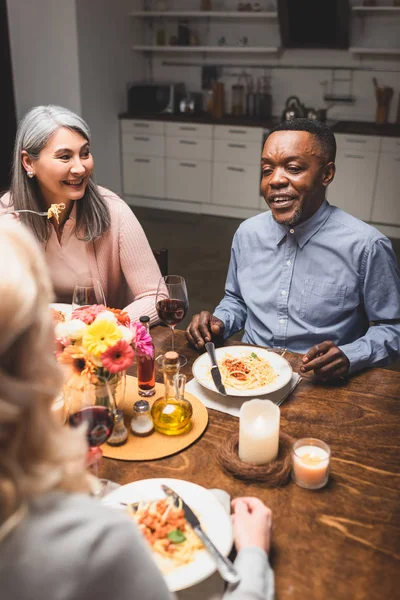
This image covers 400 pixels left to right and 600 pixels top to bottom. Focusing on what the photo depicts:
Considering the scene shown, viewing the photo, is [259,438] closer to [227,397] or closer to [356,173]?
[227,397]

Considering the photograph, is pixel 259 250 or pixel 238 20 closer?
pixel 259 250

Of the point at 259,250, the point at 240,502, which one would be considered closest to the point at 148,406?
the point at 240,502

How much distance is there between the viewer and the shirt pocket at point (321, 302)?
185cm

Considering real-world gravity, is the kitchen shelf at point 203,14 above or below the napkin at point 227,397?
above

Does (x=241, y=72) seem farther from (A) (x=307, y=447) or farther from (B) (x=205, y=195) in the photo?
(A) (x=307, y=447)

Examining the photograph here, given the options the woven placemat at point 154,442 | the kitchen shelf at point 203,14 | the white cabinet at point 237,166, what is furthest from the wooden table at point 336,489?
the kitchen shelf at point 203,14

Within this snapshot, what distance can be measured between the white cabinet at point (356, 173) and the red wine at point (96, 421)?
467 cm

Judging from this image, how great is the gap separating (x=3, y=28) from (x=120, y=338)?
525 cm

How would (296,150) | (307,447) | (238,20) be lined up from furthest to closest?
(238,20)
(296,150)
(307,447)

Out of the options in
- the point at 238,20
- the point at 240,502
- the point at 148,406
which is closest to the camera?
the point at 240,502

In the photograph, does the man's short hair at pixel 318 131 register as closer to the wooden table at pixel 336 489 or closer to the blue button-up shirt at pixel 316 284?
the blue button-up shirt at pixel 316 284

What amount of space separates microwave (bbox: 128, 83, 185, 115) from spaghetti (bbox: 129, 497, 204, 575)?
19.0ft

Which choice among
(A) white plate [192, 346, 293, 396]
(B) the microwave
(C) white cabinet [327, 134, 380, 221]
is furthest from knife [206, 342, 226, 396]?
(B) the microwave

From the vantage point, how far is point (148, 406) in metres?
1.28
